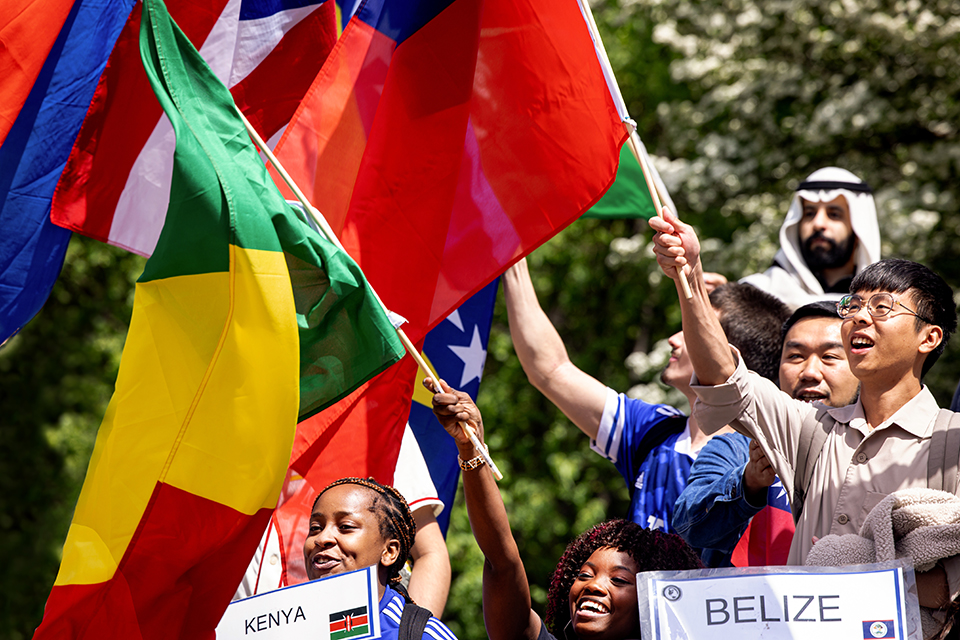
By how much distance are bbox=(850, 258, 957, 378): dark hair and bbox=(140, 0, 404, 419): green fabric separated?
4.17ft

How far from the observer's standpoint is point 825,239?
17.3 ft

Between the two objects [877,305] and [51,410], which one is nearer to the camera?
[877,305]

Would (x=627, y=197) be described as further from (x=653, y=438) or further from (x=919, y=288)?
(x=919, y=288)

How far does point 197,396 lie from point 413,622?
0.82 metres

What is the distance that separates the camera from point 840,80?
777cm

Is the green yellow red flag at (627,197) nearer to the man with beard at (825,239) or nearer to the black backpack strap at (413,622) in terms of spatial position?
the man with beard at (825,239)

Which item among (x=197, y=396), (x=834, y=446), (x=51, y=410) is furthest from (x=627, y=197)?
(x=51, y=410)

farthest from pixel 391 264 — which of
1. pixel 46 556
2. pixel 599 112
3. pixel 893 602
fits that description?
pixel 46 556

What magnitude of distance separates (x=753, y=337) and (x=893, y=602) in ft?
5.94

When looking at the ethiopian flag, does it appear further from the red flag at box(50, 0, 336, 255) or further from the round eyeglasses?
the round eyeglasses

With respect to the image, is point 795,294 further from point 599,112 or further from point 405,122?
point 405,122

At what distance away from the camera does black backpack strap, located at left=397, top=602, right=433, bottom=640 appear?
3009 mm

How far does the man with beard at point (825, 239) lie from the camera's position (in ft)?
17.1

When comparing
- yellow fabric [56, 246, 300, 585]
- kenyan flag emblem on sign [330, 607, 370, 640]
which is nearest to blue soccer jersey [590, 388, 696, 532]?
kenyan flag emblem on sign [330, 607, 370, 640]
